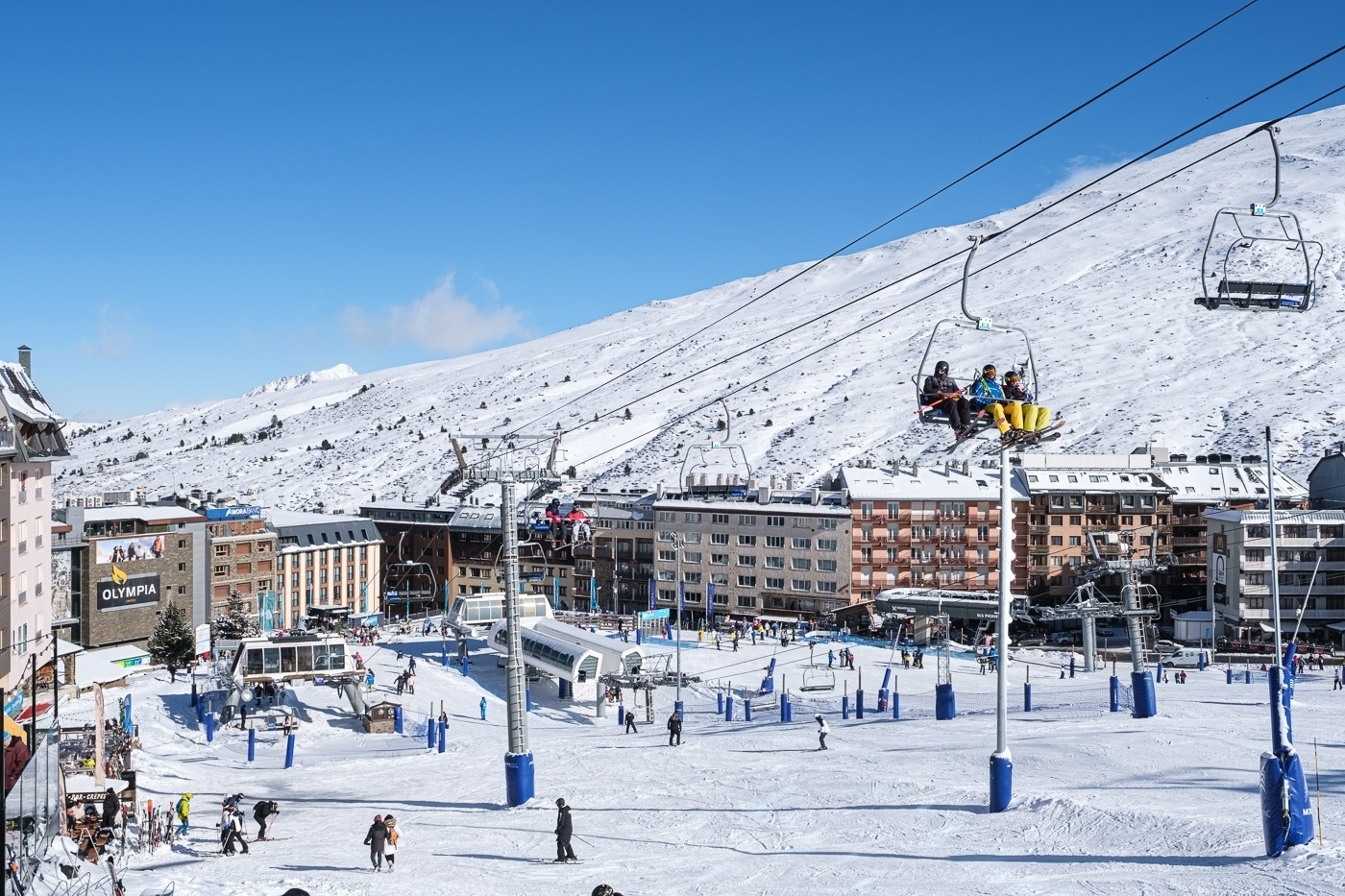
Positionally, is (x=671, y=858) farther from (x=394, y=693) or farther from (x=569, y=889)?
(x=394, y=693)

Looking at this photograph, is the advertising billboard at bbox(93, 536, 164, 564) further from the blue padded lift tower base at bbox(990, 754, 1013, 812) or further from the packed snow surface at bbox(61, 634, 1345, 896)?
the blue padded lift tower base at bbox(990, 754, 1013, 812)

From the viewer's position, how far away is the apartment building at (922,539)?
87000mm

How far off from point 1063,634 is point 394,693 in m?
47.5

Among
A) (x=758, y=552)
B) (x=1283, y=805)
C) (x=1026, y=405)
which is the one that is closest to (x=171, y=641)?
(x=758, y=552)

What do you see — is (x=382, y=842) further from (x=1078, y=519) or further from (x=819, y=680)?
(x=1078, y=519)

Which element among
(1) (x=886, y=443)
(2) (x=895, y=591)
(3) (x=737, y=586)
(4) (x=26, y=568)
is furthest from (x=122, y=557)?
(1) (x=886, y=443)

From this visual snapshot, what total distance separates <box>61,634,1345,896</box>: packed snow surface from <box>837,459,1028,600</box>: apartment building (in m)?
42.7

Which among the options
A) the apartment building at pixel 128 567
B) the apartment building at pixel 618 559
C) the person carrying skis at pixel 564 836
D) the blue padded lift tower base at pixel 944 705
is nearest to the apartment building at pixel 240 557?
the apartment building at pixel 128 567

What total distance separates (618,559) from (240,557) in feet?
97.9

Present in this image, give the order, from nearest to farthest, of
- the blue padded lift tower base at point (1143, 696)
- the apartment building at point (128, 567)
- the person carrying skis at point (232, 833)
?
the person carrying skis at point (232, 833), the blue padded lift tower base at point (1143, 696), the apartment building at point (128, 567)

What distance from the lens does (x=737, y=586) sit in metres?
91.4

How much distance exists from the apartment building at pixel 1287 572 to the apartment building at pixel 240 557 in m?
67.3

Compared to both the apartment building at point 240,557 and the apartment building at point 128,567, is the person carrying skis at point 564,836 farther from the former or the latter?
the apartment building at point 240,557

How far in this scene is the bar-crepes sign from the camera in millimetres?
75375
